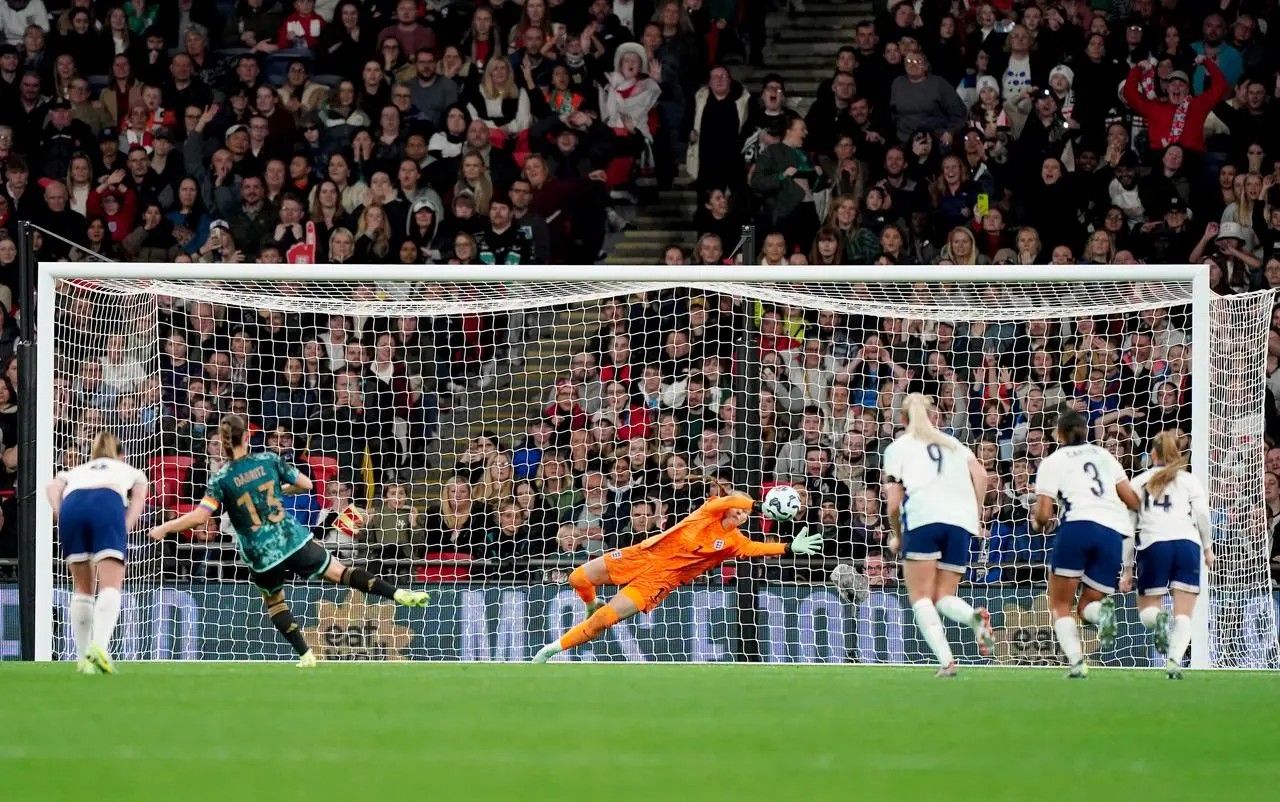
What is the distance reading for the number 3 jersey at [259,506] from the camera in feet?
39.9

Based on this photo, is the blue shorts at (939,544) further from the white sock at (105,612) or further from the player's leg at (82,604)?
the player's leg at (82,604)

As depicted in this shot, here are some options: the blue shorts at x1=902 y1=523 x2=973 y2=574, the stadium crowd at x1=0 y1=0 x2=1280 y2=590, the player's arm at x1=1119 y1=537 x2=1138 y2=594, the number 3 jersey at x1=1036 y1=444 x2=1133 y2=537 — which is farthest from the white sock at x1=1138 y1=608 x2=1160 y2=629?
the stadium crowd at x1=0 y1=0 x2=1280 y2=590

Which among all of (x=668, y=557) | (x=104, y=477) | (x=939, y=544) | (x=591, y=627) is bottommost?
(x=591, y=627)

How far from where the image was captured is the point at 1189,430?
1556 centimetres

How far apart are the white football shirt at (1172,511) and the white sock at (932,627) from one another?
5.87 ft

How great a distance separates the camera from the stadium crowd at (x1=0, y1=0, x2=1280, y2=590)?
48.8 ft

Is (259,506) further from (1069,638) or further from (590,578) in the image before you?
(1069,638)

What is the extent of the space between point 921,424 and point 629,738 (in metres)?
4.75

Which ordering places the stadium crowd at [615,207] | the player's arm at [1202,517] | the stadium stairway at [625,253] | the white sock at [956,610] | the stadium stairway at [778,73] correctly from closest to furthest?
the white sock at [956,610] < the player's arm at [1202,517] < the stadium crowd at [615,207] < the stadium stairway at [625,253] < the stadium stairway at [778,73]

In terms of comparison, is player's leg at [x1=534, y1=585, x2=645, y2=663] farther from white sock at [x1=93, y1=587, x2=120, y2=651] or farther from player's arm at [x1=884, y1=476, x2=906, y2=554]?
white sock at [x1=93, y1=587, x2=120, y2=651]

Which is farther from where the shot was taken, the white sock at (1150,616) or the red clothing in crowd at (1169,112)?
the red clothing in crowd at (1169,112)

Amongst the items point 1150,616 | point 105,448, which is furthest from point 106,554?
point 1150,616

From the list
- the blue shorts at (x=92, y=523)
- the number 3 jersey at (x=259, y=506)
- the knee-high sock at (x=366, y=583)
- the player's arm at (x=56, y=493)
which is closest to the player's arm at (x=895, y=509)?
the knee-high sock at (x=366, y=583)

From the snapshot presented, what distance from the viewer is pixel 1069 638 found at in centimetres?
1184
